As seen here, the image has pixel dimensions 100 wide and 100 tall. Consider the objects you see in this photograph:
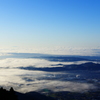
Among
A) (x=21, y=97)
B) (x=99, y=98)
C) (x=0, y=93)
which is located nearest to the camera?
(x=0, y=93)

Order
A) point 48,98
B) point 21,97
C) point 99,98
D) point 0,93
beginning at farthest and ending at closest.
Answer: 1. point 99,98
2. point 48,98
3. point 21,97
4. point 0,93

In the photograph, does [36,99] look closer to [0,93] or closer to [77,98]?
[77,98]

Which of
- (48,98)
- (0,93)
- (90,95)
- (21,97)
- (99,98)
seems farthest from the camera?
(90,95)

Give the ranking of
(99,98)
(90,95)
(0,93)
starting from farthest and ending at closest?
(90,95), (99,98), (0,93)

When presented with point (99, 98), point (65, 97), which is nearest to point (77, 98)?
point (65, 97)

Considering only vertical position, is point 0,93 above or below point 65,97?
above

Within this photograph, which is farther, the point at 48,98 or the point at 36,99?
the point at 48,98

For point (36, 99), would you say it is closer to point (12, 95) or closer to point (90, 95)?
point (90, 95)

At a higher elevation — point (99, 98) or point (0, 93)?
point (0, 93)

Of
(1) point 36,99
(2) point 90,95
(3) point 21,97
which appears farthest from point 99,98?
(3) point 21,97
